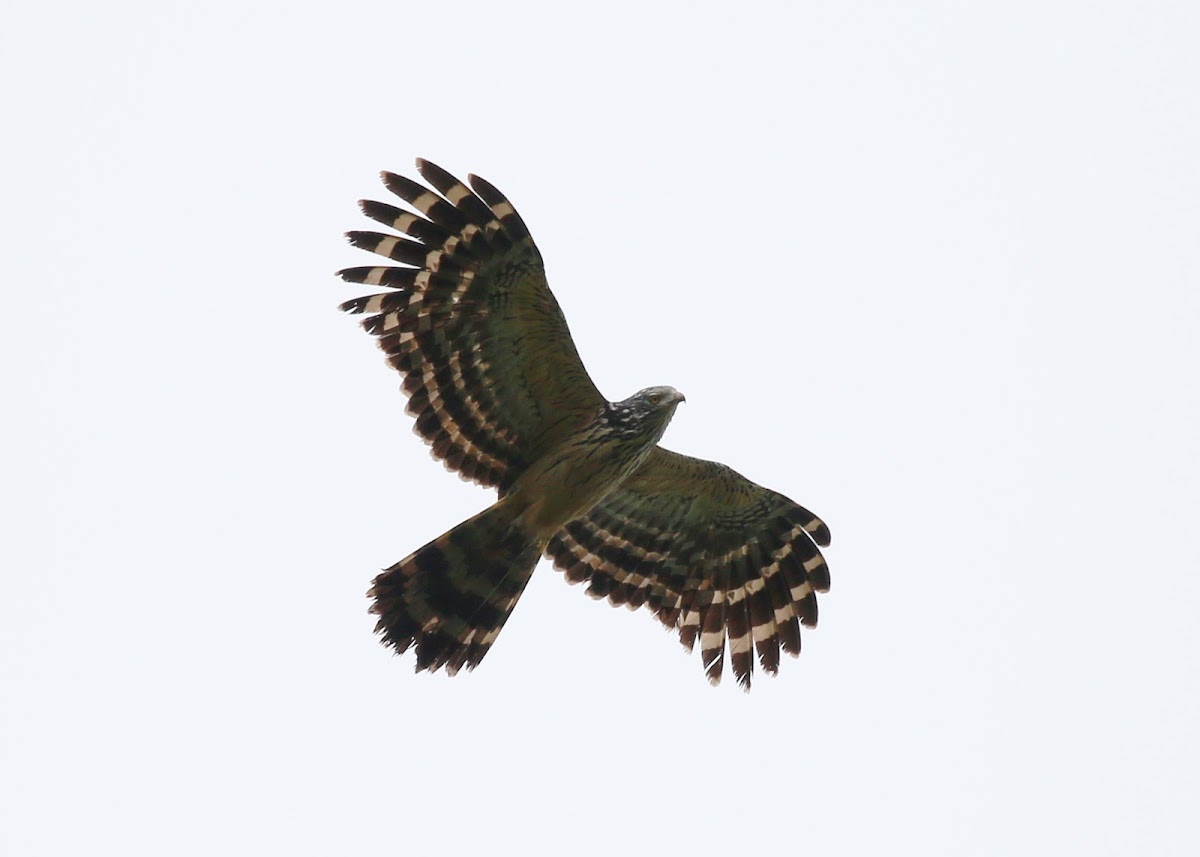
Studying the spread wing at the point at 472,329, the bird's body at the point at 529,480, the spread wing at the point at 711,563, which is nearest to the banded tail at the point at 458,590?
the bird's body at the point at 529,480

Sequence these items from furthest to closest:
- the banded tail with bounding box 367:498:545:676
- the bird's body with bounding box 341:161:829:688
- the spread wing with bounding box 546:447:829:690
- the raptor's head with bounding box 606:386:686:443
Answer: the spread wing with bounding box 546:447:829:690 → the raptor's head with bounding box 606:386:686:443 → the banded tail with bounding box 367:498:545:676 → the bird's body with bounding box 341:161:829:688

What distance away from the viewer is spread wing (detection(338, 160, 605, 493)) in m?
12.1

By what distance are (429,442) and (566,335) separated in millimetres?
1315

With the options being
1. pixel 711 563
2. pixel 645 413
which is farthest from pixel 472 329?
pixel 711 563

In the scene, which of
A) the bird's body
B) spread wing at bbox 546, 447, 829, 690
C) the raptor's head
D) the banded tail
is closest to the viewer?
the bird's body

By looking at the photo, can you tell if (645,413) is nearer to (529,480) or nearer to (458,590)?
(529,480)

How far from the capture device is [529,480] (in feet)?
42.0

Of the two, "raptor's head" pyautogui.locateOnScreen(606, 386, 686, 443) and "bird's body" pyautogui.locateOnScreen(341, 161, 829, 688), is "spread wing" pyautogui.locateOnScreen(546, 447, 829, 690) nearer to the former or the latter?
"bird's body" pyautogui.locateOnScreen(341, 161, 829, 688)

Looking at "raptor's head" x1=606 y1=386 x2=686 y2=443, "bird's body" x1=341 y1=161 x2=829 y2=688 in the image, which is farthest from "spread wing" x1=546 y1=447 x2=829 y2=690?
"raptor's head" x1=606 y1=386 x2=686 y2=443

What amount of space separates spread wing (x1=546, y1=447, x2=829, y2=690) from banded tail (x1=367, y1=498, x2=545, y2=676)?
3.71 ft

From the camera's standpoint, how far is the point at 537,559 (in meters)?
12.9

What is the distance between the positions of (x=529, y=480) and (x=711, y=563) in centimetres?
200

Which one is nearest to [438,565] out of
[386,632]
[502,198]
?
[386,632]

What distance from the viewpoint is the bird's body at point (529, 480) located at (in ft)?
40.1
